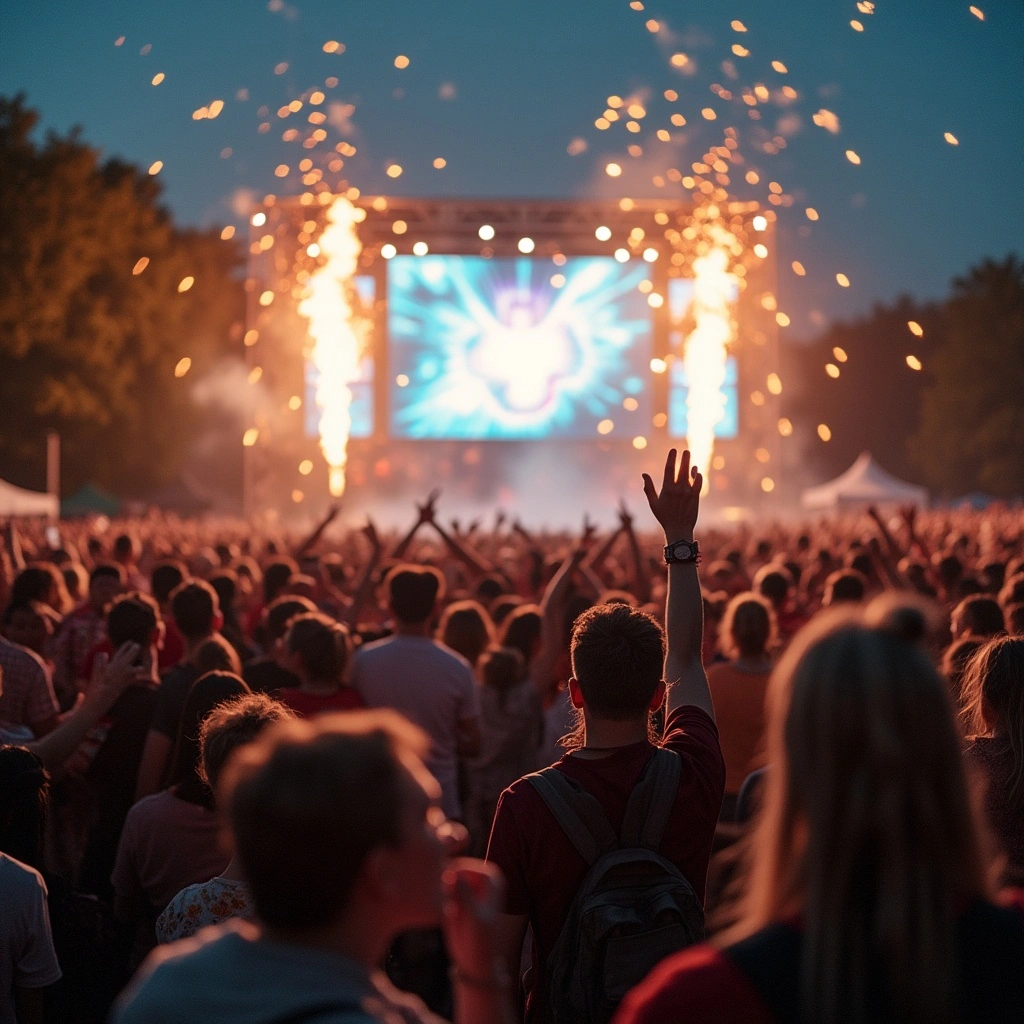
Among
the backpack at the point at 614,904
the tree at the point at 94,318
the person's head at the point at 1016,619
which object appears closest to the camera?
the backpack at the point at 614,904

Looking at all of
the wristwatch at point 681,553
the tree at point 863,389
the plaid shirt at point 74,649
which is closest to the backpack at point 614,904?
the wristwatch at point 681,553

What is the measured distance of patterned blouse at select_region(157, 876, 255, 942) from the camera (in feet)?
10.2

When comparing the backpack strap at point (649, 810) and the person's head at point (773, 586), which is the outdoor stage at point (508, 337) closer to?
the person's head at point (773, 586)

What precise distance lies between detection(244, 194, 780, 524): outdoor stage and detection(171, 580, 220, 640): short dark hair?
23.6 metres

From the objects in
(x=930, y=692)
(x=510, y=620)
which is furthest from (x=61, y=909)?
(x=510, y=620)

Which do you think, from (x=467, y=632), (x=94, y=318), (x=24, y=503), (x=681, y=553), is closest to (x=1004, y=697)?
(x=681, y=553)

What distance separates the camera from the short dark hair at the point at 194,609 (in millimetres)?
5414

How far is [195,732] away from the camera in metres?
4.06

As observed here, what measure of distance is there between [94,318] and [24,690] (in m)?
34.0

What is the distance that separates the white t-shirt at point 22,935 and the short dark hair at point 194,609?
2380 mm

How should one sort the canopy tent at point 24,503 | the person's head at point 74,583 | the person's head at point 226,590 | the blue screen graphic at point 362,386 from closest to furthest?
the person's head at point 226,590 → the person's head at point 74,583 → the canopy tent at point 24,503 → the blue screen graphic at point 362,386

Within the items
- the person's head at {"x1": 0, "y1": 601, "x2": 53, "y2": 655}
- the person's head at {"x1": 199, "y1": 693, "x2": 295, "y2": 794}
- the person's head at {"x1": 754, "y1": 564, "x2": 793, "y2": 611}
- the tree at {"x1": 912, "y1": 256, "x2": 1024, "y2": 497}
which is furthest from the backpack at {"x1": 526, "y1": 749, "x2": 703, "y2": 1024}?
the tree at {"x1": 912, "y1": 256, "x2": 1024, "y2": 497}

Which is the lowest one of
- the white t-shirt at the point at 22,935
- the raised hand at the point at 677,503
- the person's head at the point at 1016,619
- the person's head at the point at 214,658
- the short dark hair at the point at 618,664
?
the white t-shirt at the point at 22,935

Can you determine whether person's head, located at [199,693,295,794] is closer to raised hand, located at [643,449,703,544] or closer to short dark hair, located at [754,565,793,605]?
raised hand, located at [643,449,703,544]
